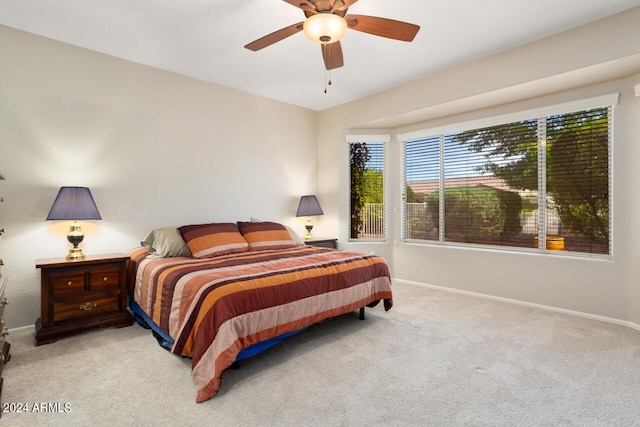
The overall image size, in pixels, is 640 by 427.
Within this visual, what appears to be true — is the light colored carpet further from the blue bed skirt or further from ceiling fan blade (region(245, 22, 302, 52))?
ceiling fan blade (region(245, 22, 302, 52))

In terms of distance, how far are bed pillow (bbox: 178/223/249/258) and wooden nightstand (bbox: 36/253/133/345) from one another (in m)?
0.60

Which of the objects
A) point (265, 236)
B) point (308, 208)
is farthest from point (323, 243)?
point (265, 236)

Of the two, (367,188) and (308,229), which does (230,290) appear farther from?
(367,188)

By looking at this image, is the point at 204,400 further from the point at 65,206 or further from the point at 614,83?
the point at 614,83

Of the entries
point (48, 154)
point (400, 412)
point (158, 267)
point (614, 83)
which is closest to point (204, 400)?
point (400, 412)

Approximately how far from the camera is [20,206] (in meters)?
2.89

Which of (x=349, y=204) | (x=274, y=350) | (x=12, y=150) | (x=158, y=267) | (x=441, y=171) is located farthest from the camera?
(x=349, y=204)

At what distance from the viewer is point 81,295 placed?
9.12 ft

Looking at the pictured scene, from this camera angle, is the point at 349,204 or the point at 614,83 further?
the point at 349,204

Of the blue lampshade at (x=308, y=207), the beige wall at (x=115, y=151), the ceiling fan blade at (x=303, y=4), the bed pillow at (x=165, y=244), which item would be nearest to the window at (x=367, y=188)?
the blue lampshade at (x=308, y=207)

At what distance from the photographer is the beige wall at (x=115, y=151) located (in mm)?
2883

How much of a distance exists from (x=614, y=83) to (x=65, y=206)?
5193 millimetres

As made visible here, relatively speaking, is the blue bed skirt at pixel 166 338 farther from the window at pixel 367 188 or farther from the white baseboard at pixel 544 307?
the window at pixel 367 188

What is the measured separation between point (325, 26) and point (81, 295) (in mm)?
2920
